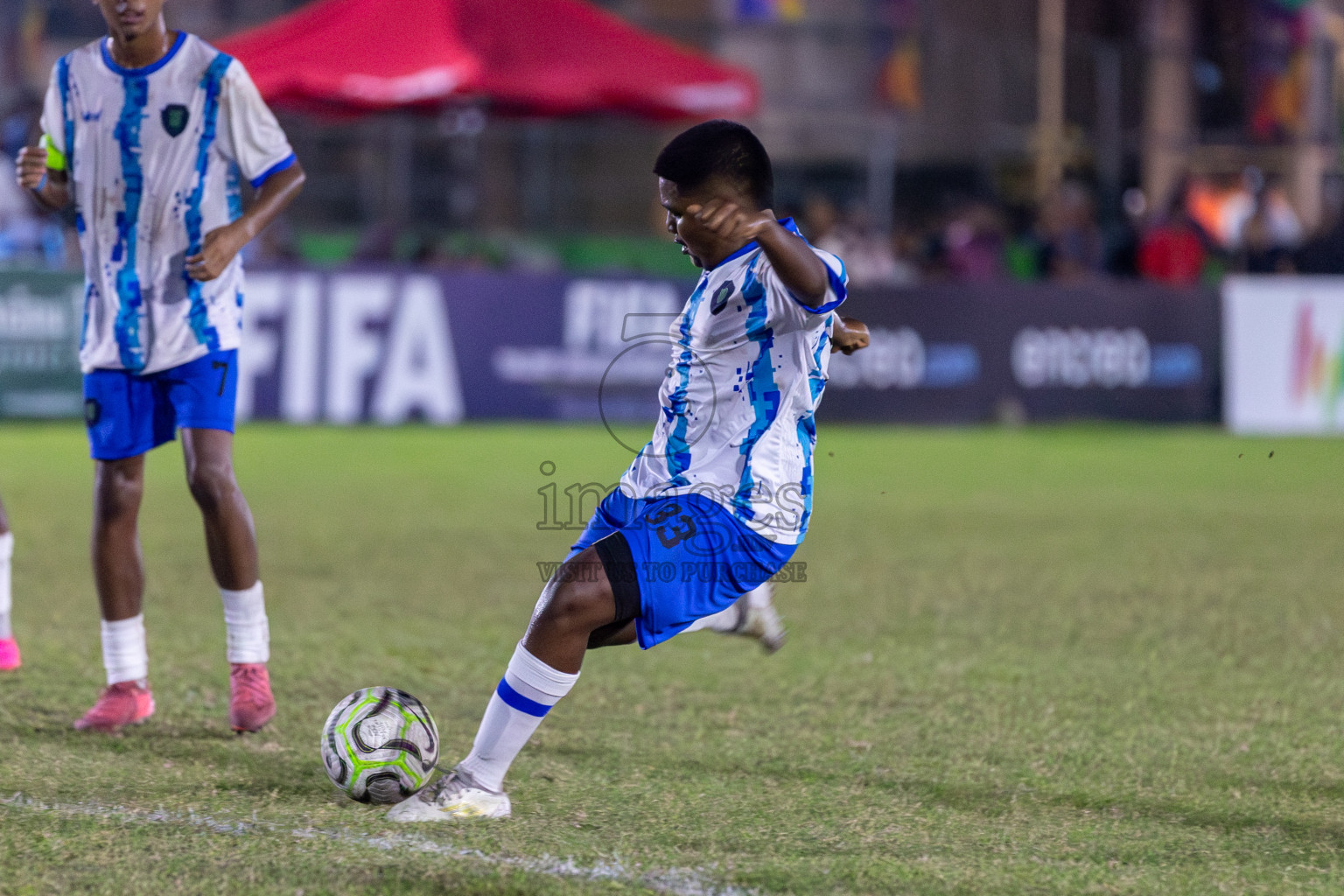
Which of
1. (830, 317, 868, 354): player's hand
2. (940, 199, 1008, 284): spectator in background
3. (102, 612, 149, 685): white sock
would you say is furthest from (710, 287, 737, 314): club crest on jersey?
(940, 199, 1008, 284): spectator in background

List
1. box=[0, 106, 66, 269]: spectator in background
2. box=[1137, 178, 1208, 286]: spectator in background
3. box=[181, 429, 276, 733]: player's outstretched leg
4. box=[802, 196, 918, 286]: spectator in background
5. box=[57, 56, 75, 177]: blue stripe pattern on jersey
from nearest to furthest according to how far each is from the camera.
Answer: box=[181, 429, 276, 733]: player's outstretched leg, box=[57, 56, 75, 177]: blue stripe pattern on jersey, box=[0, 106, 66, 269]: spectator in background, box=[802, 196, 918, 286]: spectator in background, box=[1137, 178, 1208, 286]: spectator in background

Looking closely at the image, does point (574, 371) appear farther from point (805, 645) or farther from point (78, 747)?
point (78, 747)

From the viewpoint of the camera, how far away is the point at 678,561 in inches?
143

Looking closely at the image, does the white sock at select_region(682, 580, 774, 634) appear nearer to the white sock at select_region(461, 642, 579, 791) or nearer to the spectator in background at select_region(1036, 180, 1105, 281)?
the white sock at select_region(461, 642, 579, 791)

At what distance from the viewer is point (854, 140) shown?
1986cm

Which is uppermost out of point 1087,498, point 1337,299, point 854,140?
point 854,140

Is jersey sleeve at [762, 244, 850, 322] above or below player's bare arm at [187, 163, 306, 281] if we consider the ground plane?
below

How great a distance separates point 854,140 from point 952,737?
52.0 ft

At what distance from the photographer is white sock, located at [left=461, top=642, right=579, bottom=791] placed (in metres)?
3.68

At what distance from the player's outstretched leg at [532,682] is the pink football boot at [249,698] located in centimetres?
95

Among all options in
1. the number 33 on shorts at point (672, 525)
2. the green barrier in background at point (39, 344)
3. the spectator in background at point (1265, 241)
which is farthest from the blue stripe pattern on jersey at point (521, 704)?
the spectator in background at point (1265, 241)

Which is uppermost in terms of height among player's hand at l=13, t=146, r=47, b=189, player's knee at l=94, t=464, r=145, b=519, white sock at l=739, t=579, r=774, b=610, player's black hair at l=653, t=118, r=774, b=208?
player's hand at l=13, t=146, r=47, b=189

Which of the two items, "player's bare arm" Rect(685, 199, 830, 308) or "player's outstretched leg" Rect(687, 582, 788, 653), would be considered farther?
"player's outstretched leg" Rect(687, 582, 788, 653)

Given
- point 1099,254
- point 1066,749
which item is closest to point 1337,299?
point 1099,254
